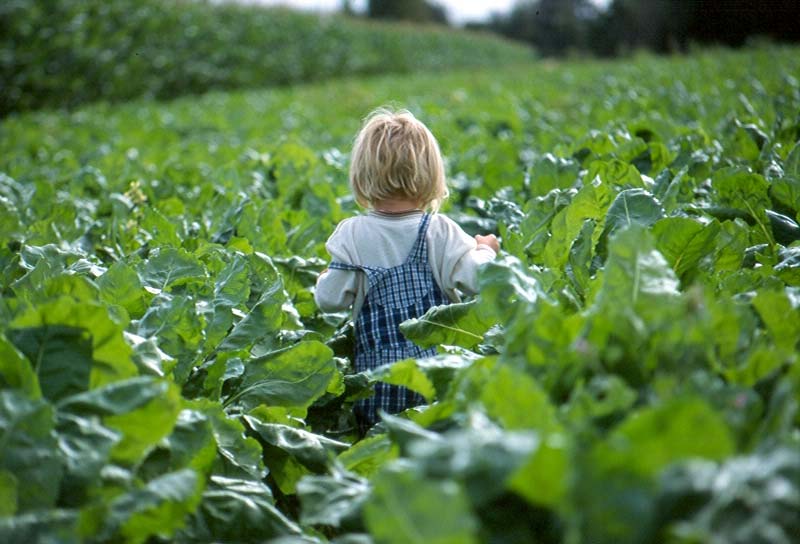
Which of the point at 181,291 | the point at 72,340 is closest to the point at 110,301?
the point at 181,291

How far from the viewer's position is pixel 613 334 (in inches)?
55.4

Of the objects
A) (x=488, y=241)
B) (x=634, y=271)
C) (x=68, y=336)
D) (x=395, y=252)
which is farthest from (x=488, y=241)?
(x=68, y=336)

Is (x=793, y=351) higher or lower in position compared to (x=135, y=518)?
higher

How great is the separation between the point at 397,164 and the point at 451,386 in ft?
4.52

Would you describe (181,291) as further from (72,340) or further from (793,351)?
(793,351)

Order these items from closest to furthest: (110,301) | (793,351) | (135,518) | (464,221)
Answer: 1. (135,518)
2. (793,351)
3. (110,301)
4. (464,221)

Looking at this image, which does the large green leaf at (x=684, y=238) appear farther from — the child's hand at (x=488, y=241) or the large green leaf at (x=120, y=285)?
the large green leaf at (x=120, y=285)

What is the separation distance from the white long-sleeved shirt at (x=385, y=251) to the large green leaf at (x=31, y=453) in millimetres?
1457

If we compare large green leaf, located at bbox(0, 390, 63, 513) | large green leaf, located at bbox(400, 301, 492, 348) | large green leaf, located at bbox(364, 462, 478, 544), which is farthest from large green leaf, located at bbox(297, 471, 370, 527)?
large green leaf, located at bbox(400, 301, 492, 348)

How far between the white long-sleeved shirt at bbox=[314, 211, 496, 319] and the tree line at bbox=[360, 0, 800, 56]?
19.8 meters

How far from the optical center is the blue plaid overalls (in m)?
2.68

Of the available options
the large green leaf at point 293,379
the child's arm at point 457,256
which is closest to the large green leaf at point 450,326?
the large green leaf at point 293,379

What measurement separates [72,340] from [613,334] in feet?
3.32

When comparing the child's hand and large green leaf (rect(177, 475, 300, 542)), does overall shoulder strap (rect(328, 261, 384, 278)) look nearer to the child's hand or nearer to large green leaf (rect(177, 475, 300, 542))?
the child's hand
